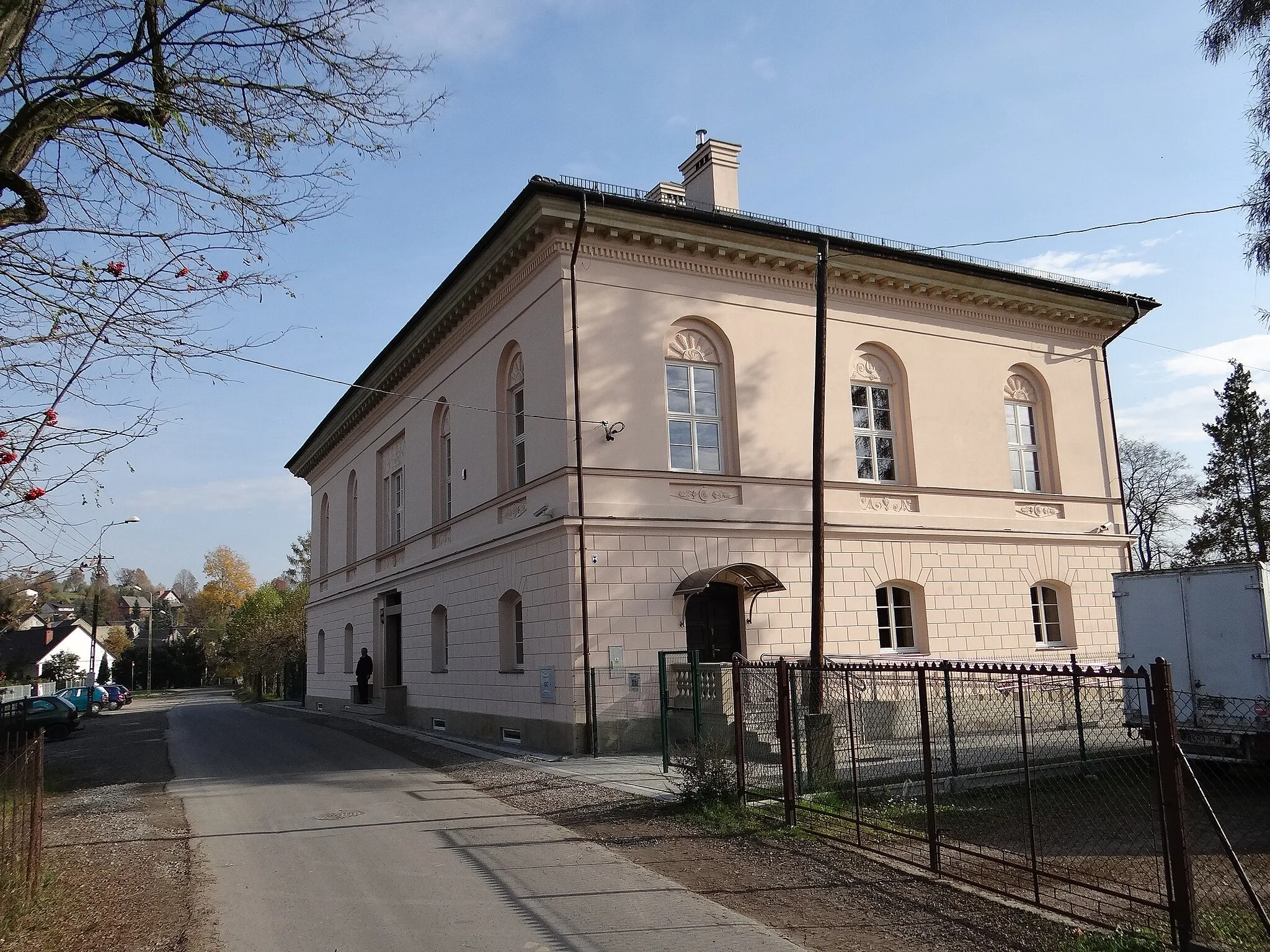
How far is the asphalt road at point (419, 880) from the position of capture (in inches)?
258

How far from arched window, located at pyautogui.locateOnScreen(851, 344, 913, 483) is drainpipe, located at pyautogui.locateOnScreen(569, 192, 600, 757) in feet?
21.3

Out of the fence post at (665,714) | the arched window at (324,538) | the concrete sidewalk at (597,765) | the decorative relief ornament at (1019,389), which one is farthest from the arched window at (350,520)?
the decorative relief ornament at (1019,389)

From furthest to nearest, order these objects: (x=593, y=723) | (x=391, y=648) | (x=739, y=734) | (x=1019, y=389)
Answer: (x=391, y=648) → (x=1019, y=389) → (x=593, y=723) → (x=739, y=734)

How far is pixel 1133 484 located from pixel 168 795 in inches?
2040

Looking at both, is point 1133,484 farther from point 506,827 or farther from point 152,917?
point 152,917

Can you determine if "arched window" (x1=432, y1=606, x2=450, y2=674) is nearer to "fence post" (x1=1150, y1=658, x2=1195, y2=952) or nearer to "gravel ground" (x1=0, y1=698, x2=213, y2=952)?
"gravel ground" (x1=0, y1=698, x2=213, y2=952)

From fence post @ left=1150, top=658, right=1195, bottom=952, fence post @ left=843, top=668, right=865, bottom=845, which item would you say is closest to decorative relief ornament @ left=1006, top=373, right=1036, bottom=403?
fence post @ left=843, top=668, right=865, bottom=845

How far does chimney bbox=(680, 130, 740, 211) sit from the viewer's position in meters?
21.6

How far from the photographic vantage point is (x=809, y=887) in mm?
7520

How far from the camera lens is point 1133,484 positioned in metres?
52.0

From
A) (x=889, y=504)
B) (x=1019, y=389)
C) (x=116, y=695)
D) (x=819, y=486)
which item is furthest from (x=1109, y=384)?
(x=116, y=695)

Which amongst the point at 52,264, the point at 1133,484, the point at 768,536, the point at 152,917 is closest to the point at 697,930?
the point at 152,917

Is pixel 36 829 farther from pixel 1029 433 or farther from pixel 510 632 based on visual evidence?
pixel 1029 433

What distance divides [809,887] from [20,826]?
709cm
